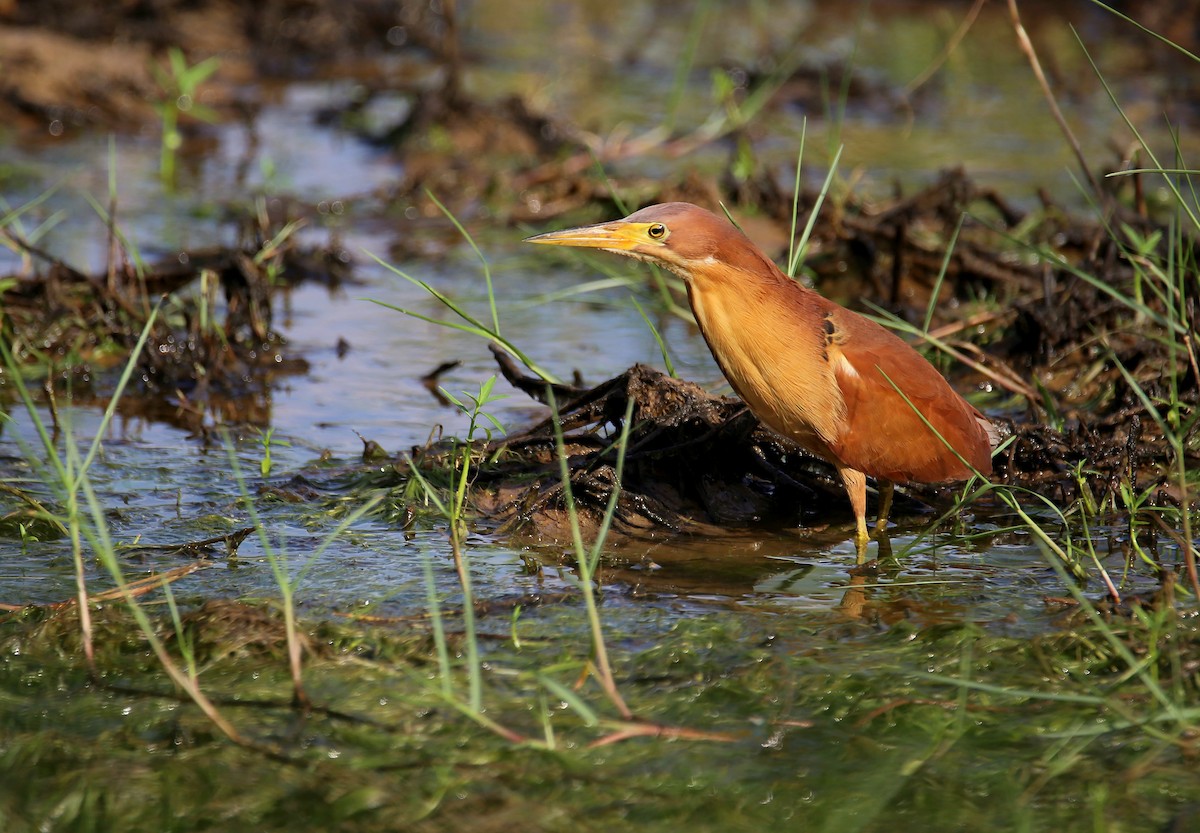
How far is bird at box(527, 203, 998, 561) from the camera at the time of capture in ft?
11.6

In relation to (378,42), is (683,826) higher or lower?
lower

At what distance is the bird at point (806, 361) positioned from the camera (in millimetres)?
3523

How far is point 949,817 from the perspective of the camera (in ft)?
8.28

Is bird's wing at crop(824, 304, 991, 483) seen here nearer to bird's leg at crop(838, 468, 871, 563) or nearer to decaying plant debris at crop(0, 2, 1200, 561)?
bird's leg at crop(838, 468, 871, 563)

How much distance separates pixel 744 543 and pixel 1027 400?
135 cm

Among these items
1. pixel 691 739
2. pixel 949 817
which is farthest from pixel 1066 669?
pixel 691 739

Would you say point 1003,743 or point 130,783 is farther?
point 1003,743

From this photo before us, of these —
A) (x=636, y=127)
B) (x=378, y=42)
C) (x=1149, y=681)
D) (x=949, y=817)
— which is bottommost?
(x=949, y=817)

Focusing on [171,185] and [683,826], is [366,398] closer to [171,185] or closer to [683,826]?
[683,826]

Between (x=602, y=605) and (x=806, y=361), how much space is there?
32.8 inches

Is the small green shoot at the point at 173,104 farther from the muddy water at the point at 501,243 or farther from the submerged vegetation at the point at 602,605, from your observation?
the submerged vegetation at the point at 602,605

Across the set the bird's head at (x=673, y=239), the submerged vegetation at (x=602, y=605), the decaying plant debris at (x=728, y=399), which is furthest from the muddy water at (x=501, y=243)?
the bird's head at (x=673, y=239)

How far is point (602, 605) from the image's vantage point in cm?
332

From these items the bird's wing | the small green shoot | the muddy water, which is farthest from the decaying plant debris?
the small green shoot
